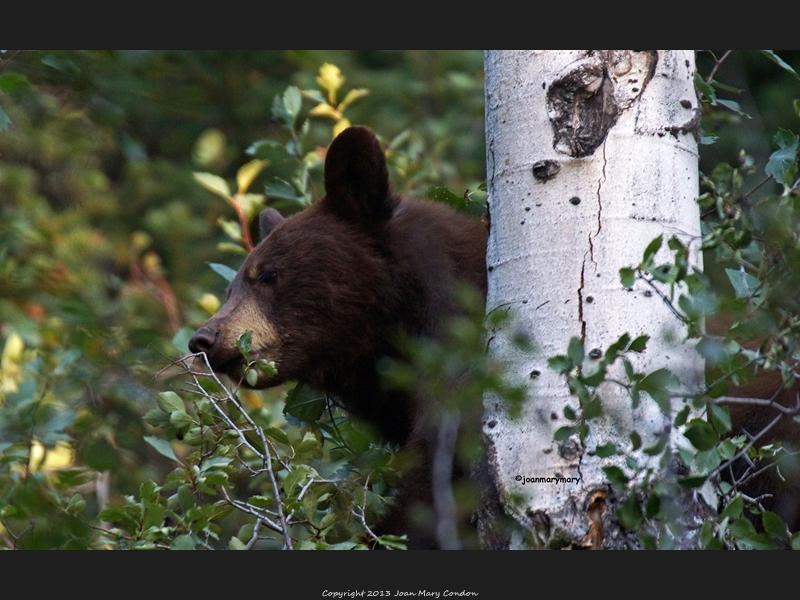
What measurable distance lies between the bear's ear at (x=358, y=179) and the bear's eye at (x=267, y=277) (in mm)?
368

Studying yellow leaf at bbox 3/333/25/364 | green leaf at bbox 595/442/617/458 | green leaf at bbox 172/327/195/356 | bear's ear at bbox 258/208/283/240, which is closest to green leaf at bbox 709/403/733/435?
green leaf at bbox 595/442/617/458

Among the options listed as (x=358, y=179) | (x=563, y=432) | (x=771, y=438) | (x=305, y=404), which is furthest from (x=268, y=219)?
(x=563, y=432)

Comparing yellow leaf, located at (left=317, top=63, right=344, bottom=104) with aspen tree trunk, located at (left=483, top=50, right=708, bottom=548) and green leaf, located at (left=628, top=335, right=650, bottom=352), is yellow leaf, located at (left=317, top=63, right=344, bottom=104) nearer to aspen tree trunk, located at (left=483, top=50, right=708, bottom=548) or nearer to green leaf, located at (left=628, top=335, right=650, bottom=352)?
aspen tree trunk, located at (left=483, top=50, right=708, bottom=548)

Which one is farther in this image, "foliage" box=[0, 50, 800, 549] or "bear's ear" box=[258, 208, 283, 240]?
"bear's ear" box=[258, 208, 283, 240]

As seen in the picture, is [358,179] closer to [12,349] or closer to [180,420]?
[180,420]

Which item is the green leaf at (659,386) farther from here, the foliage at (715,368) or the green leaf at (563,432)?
the green leaf at (563,432)

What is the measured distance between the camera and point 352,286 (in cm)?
362

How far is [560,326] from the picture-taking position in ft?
7.69

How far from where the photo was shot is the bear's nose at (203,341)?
3492 millimetres

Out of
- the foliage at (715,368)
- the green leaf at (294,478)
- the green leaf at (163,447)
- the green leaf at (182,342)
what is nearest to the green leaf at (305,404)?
the green leaf at (182,342)

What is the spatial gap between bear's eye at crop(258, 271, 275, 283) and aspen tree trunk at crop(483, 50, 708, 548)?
139 centimetres

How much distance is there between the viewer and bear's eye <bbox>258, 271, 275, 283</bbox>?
3.75m
